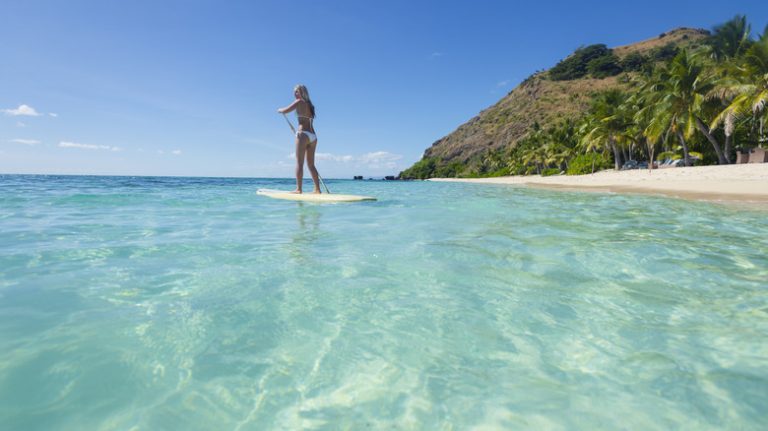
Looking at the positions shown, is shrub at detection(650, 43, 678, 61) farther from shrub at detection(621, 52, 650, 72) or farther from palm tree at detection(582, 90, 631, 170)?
palm tree at detection(582, 90, 631, 170)

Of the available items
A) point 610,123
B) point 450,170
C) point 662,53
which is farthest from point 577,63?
point 610,123

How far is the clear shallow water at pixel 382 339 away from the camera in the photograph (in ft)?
5.73

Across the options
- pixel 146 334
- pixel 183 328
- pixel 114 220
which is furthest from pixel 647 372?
pixel 114 220

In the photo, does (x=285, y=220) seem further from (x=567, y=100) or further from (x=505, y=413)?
(x=567, y=100)

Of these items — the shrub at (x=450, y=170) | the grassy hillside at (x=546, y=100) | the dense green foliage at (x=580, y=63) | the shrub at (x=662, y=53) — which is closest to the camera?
the grassy hillside at (x=546, y=100)

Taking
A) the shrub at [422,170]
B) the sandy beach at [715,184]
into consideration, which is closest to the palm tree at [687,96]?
the sandy beach at [715,184]

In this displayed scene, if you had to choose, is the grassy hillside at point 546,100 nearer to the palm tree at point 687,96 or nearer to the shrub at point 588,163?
the shrub at point 588,163

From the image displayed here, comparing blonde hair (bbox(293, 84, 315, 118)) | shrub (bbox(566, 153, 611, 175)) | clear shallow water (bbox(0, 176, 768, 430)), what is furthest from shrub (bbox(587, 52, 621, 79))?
clear shallow water (bbox(0, 176, 768, 430))

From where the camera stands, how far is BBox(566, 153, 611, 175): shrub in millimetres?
48253

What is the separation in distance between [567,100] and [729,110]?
3997 inches

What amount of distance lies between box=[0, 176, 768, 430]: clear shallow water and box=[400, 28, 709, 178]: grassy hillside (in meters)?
102

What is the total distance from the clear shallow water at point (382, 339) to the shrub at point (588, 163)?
49180 mm

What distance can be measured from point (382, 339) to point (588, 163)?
54305 millimetres

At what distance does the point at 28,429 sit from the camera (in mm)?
1592
